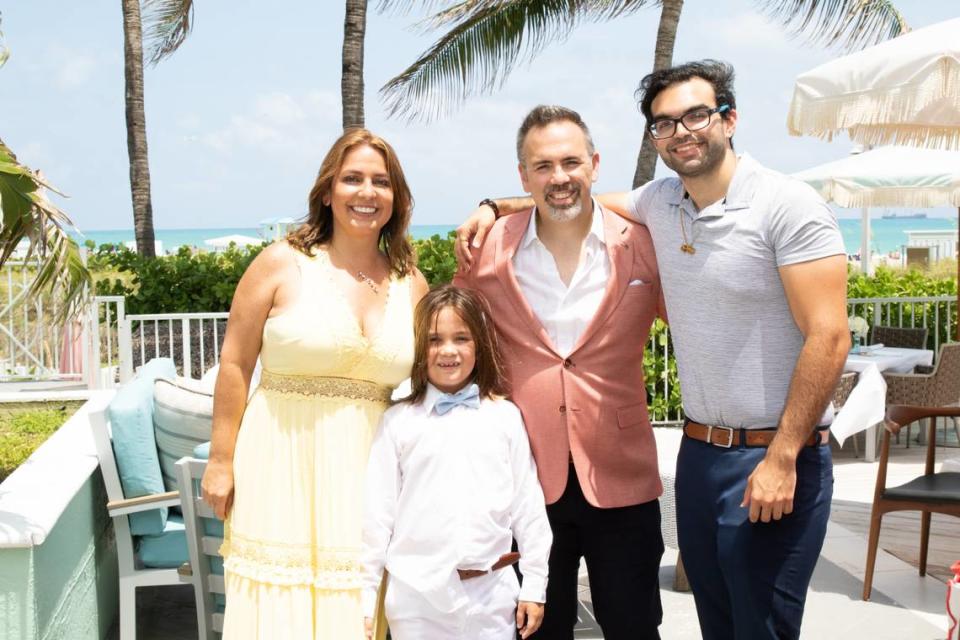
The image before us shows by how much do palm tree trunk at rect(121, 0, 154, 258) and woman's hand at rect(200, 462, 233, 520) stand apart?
50.2 ft

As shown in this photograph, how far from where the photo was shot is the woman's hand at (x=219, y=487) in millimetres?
2875

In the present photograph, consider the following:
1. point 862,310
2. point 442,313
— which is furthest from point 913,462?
point 442,313

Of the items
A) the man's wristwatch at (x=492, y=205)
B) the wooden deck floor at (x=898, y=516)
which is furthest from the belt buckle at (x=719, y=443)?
the wooden deck floor at (x=898, y=516)

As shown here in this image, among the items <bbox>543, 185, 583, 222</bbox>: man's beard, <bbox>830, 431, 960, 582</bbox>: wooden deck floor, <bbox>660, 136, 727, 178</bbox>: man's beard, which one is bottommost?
<bbox>830, 431, 960, 582</bbox>: wooden deck floor

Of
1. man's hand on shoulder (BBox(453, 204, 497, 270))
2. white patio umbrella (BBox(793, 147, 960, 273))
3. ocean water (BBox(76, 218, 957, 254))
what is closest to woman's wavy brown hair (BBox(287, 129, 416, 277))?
man's hand on shoulder (BBox(453, 204, 497, 270))

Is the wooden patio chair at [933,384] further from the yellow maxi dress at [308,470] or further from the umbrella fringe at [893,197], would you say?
the yellow maxi dress at [308,470]

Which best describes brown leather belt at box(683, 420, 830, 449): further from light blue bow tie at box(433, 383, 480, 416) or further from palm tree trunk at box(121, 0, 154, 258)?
palm tree trunk at box(121, 0, 154, 258)

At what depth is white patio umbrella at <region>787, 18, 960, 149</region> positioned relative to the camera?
4.46 meters

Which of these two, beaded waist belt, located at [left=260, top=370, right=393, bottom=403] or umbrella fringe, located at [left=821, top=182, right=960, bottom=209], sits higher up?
umbrella fringe, located at [left=821, top=182, right=960, bottom=209]

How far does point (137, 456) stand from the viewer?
405 cm

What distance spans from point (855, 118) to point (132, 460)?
3662 millimetres

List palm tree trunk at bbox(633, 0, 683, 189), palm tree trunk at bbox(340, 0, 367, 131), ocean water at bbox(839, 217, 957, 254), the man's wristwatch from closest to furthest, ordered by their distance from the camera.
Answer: the man's wristwatch → palm tree trunk at bbox(340, 0, 367, 131) → palm tree trunk at bbox(633, 0, 683, 189) → ocean water at bbox(839, 217, 957, 254)

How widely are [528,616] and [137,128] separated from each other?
17.2 metres

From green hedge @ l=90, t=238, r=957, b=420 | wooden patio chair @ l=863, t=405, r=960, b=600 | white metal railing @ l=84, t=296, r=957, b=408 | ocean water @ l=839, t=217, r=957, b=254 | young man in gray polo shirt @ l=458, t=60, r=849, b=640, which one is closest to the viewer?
young man in gray polo shirt @ l=458, t=60, r=849, b=640
